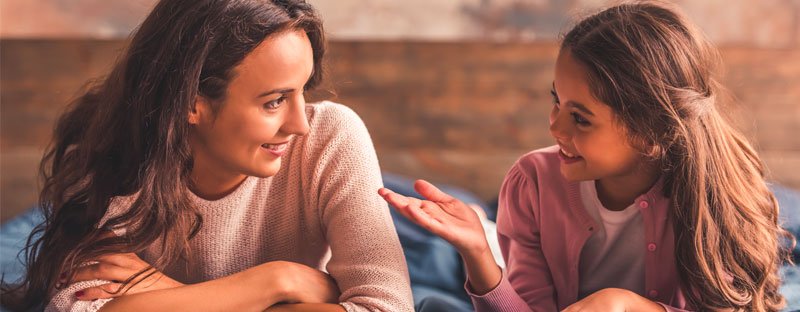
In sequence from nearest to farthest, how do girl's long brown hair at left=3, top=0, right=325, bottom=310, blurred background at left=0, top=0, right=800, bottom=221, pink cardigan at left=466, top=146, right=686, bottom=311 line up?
girl's long brown hair at left=3, top=0, right=325, bottom=310 < pink cardigan at left=466, top=146, right=686, bottom=311 < blurred background at left=0, top=0, right=800, bottom=221

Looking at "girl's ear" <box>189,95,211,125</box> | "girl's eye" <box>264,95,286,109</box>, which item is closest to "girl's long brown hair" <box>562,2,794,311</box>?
"girl's eye" <box>264,95,286,109</box>

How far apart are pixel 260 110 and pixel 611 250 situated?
64cm

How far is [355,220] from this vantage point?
1.01 metres

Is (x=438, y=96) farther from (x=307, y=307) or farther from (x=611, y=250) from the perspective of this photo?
(x=307, y=307)

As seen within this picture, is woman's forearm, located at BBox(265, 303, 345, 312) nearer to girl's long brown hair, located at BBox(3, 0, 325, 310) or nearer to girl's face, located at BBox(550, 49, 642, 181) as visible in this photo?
girl's long brown hair, located at BBox(3, 0, 325, 310)

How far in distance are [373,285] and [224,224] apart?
29 cm

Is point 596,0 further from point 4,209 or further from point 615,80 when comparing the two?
point 4,209

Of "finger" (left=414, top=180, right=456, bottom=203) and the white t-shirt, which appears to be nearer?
"finger" (left=414, top=180, right=456, bottom=203)

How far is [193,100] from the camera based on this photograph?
927 mm

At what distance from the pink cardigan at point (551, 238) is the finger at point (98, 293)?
1.79 feet

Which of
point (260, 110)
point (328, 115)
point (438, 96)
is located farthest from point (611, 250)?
point (438, 96)

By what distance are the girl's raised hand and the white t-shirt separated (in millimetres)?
252

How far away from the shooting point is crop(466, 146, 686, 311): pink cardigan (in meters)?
1.06

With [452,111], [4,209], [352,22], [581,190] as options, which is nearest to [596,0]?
[452,111]
